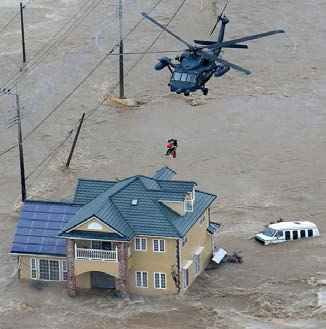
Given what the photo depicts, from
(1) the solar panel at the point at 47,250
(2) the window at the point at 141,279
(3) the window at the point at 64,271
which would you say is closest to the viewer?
(2) the window at the point at 141,279

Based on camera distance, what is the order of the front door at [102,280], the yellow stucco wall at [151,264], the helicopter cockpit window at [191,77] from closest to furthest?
the yellow stucco wall at [151,264] → the front door at [102,280] → the helicopter cockpit window at [191,77]

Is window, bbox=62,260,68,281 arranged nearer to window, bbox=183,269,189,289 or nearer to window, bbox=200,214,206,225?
window, bbox=183,269,189,289

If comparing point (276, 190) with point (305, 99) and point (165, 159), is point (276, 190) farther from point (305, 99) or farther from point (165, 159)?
point (305, 99)

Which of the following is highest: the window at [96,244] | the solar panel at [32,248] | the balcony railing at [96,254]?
the window at [96,244]

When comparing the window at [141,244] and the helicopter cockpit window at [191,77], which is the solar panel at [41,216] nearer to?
the window at [141,244]

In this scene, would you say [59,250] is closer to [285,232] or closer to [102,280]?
[102,280]

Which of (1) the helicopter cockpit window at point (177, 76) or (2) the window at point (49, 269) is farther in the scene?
(1) the helicopter cockpit window at point (177, 76)

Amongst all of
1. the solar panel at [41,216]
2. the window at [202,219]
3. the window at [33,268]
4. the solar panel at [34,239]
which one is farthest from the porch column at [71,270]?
the window at [202,219]
